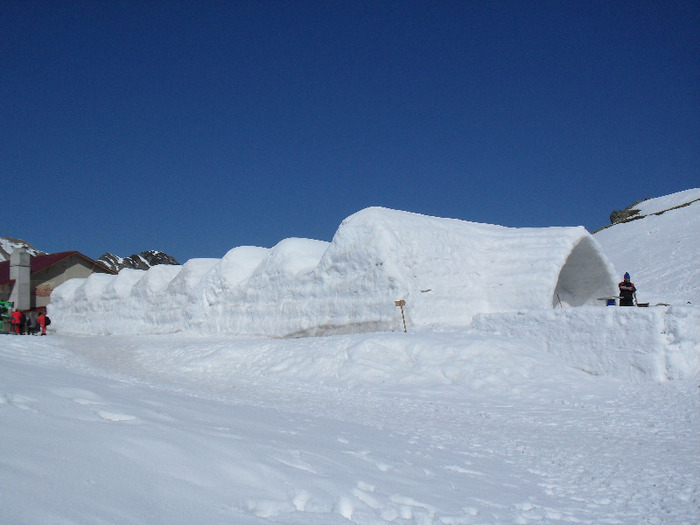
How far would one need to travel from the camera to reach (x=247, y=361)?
13.7 metres

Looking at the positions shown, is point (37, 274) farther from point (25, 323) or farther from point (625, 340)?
point (625, 340)

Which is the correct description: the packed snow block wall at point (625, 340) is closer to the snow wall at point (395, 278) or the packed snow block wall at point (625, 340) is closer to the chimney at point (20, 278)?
the snow wall at point (395, 278)

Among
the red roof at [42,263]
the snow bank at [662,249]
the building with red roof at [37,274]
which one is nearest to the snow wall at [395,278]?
the snow bank at [662,249]

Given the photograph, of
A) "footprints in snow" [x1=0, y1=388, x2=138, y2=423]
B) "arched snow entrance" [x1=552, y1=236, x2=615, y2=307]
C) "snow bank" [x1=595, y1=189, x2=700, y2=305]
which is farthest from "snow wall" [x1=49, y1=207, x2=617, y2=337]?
"footprints in snow" [x1=0, y1=388, x2=138, y2=423]

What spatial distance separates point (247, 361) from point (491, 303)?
350 inches

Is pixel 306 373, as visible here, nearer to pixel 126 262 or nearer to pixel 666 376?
pixel 666 376

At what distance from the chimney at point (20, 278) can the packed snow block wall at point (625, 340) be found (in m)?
33.7

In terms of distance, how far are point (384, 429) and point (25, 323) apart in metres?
25.8

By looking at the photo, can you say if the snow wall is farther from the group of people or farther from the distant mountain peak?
the distant mountain peak

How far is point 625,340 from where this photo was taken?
1103 centimetres

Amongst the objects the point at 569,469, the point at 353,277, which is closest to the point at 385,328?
the point at 353,277

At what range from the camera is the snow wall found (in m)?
17.5

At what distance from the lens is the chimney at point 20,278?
34.8 metres

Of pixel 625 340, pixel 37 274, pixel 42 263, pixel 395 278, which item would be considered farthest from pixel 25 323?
pixel 625 340
